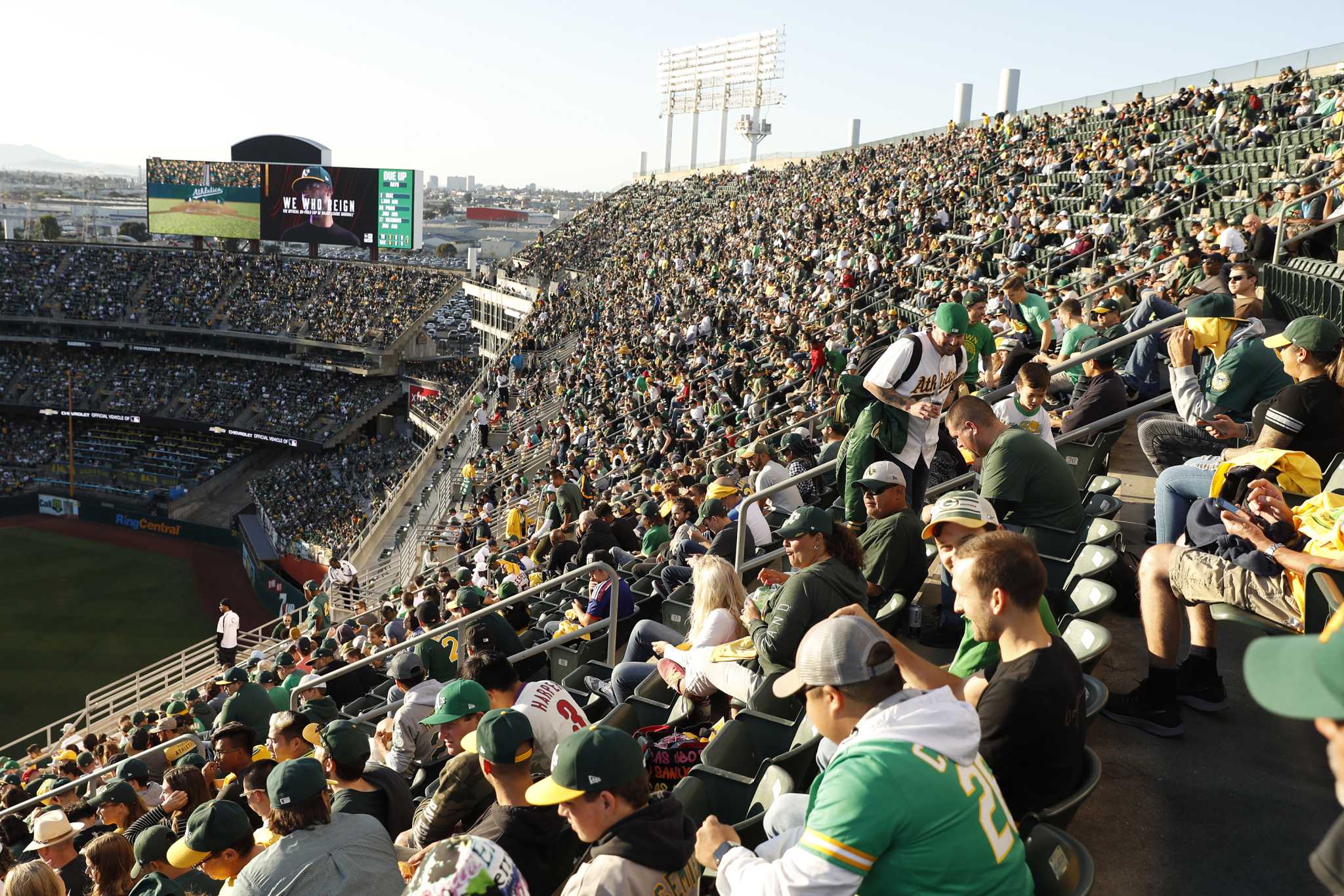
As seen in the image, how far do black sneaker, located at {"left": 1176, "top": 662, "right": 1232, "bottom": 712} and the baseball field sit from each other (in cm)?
2182

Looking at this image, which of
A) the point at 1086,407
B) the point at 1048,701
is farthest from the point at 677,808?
the point at 1086,407

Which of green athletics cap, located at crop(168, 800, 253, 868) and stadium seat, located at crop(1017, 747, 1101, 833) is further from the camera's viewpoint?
green athletics cap, located at crop(168, 800, 253, 868)

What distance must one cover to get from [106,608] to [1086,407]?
2851cm

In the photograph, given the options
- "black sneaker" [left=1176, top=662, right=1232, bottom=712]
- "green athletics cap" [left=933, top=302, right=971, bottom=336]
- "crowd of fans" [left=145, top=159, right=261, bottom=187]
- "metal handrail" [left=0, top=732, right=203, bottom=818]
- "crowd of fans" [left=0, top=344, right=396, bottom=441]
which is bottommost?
"crowd of fans" [left=0, top=344, right=396, bottom=441]

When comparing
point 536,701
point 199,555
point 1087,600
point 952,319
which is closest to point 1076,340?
point 952,319

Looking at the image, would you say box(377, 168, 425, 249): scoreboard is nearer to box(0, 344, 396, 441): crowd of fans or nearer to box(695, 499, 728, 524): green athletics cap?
box(0, 344, 396, 441): crowd of fans

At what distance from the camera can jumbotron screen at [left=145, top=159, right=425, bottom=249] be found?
44312mm

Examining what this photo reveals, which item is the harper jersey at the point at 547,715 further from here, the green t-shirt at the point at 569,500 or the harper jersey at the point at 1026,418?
the green t-shirt at the point at 569,500

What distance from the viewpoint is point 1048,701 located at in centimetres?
288

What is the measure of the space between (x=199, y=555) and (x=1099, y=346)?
33.0 m

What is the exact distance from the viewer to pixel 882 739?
7.41 ft

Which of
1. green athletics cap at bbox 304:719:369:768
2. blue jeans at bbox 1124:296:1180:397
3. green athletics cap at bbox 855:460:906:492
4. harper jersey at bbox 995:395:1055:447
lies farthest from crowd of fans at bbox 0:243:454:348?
green athletics cap at bbox 304:719:369:768

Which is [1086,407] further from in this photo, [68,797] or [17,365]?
[17,365]

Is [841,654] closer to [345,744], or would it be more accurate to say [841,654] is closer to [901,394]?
[345,744]
